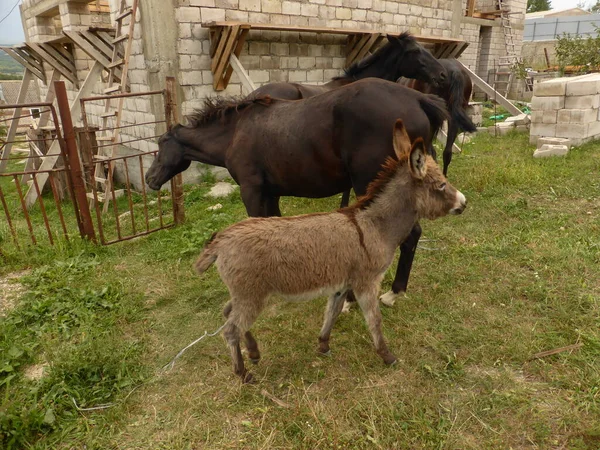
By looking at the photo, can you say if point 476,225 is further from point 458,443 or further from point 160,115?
point 160,115

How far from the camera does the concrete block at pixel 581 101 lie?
9.24 m

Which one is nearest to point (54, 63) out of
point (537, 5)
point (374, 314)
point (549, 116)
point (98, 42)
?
point (98, 42)

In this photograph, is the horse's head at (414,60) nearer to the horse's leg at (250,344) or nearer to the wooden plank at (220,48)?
the wooden plank at (220,48)

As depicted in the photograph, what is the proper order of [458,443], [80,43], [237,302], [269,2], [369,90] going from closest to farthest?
[458,443], [237,302], [369,90], [80,43], [269,2]

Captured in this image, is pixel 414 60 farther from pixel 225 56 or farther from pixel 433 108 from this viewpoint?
pixel 225 56

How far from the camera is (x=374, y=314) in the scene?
3127 mm

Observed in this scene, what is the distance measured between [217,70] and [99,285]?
17.4ft

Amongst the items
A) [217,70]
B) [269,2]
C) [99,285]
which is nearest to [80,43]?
[217,70]

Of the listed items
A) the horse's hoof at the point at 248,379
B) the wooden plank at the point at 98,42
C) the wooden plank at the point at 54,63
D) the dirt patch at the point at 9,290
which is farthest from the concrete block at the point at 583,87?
the wooden plank at the point at 54,63

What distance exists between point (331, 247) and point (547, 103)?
30.2ft

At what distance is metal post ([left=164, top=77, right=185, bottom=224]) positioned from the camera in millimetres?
5855

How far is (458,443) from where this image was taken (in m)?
2.52

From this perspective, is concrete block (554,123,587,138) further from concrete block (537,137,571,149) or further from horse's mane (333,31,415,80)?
horse's mane (333,31,415,80)

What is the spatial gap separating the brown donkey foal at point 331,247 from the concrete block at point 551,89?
8.33 metres
